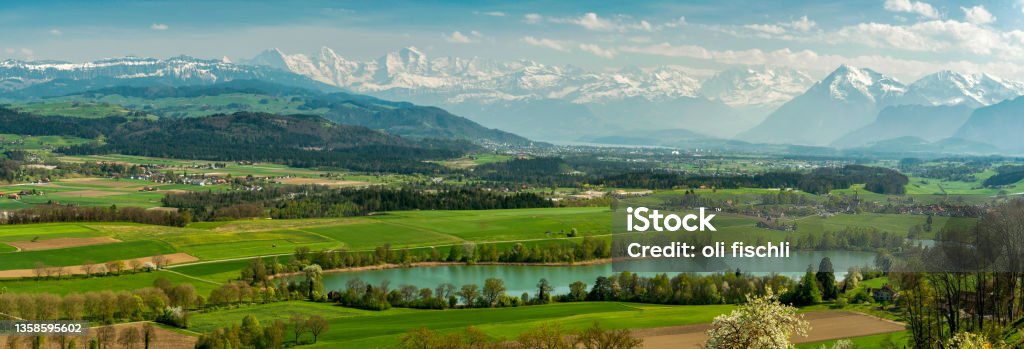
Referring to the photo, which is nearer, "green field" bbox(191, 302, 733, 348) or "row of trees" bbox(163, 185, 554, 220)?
"green field" bbox(191, 302, 733, 348)

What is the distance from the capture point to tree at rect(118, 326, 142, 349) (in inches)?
1737

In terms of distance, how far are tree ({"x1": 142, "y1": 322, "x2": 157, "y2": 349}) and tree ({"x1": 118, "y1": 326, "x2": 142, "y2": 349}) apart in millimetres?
324

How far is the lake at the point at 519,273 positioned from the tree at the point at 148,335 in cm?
1876

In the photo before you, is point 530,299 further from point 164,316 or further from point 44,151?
point 44,151

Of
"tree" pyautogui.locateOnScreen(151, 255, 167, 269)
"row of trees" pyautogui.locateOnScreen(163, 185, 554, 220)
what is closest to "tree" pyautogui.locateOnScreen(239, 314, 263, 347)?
"tree" pyautogui.locateOnScreen(151, 255, 167, 269)

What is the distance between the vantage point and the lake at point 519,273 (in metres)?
60.8

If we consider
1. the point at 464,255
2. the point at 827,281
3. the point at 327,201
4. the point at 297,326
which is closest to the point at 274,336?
the point at 297,326

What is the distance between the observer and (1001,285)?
3916cm

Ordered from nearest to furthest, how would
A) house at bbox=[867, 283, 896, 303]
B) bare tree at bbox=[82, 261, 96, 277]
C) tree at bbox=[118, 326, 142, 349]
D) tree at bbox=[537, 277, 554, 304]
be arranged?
1. tree at bbox=[118, 326, 142, 349]
2. house at bbox=[867, 283, 896, 303]
3. tree at bbox=[537, 277, 554, 304]
4. bare tree at bbox=[82, 261, 96, 277]

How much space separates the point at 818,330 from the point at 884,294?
33.6 ft

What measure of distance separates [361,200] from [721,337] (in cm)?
9612

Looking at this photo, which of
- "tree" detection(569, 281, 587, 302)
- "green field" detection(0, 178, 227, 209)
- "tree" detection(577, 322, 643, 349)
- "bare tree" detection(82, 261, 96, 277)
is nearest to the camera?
"tree" detection(577, 322, 643, 349)

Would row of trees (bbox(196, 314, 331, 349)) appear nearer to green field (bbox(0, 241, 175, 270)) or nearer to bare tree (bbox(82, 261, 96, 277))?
bare tree (bbox(82, 261, 96, 277))

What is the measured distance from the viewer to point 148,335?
45.5 m
